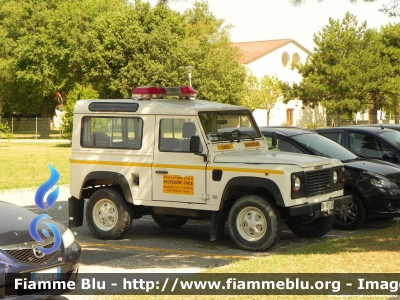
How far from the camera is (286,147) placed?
1252 centimetres

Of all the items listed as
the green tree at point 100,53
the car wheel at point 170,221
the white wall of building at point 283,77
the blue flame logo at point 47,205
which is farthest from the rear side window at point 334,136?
the white wall of building at point 283,77

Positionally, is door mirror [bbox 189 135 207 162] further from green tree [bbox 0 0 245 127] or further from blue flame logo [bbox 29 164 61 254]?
green tree [bbox 0 0 245 127]

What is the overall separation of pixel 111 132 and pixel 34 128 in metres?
54.0

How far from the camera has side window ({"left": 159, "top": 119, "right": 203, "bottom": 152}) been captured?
10688 mm

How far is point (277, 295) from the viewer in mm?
7031

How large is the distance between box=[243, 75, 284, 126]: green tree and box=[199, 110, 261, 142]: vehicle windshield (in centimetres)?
5077

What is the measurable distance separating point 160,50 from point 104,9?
15.0m

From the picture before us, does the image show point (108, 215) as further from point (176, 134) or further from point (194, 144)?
point (194, 144)

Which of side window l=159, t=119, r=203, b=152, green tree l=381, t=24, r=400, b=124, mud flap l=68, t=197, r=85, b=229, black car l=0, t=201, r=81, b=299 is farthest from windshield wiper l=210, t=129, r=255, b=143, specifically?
green tree l=381, t=24, r=400, b=124

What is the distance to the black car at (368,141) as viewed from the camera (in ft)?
45.1

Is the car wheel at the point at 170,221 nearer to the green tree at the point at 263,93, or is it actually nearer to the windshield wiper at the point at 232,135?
the windshield wiper at the point at 232,135

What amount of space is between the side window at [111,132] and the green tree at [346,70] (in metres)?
43.9

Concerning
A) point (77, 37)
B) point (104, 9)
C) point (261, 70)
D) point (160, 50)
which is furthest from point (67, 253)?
point (261, 70)

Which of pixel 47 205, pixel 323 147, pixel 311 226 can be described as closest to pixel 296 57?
pixel 323 147
